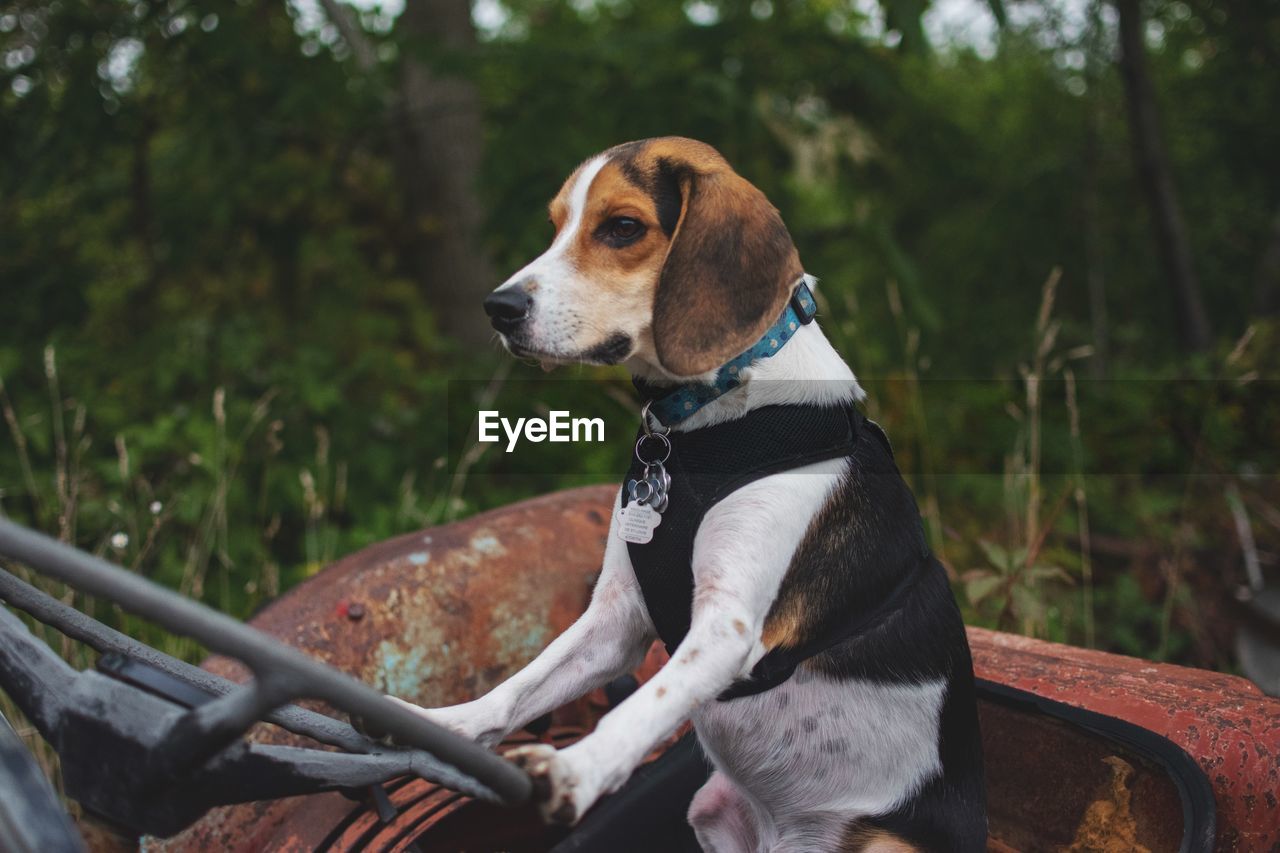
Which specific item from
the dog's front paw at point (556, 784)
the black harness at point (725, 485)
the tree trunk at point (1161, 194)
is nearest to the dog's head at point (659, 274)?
the black harness at point (725, 485)

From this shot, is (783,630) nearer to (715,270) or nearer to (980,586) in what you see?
(715,270)

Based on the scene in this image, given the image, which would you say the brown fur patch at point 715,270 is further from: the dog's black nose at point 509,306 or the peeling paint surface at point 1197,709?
the peeling paint surface at point 1197,709

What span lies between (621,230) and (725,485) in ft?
1.55

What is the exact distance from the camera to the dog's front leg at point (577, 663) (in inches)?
55.9

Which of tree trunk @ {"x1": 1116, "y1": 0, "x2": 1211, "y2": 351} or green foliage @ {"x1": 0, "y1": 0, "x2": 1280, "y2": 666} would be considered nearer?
green foliage @ {"x1": 0, "y1": 0, "x2": 1280, "y2": 666}

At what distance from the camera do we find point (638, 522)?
150 centimetres

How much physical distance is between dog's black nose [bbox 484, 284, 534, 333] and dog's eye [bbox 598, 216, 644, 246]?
0.19 m

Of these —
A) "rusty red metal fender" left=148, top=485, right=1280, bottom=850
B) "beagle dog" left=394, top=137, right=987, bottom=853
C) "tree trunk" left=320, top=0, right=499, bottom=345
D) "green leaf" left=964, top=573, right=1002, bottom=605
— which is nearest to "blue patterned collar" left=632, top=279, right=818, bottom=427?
"beagle dog" left=394, top=137, right=987, bottom=853

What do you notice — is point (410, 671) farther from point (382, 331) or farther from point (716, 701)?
point (382, 331)

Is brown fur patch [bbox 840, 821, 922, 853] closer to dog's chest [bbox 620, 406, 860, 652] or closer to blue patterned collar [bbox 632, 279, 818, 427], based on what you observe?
dog's chest [bbox 620, 406, 860, 652]

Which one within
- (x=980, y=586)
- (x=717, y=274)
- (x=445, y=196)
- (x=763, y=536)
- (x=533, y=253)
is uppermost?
(x=445, y=196)

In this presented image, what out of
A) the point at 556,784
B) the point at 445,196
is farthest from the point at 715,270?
the point at 445,196

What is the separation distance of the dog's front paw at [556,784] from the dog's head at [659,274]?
24.0 inches

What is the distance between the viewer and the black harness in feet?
A: 4.76
